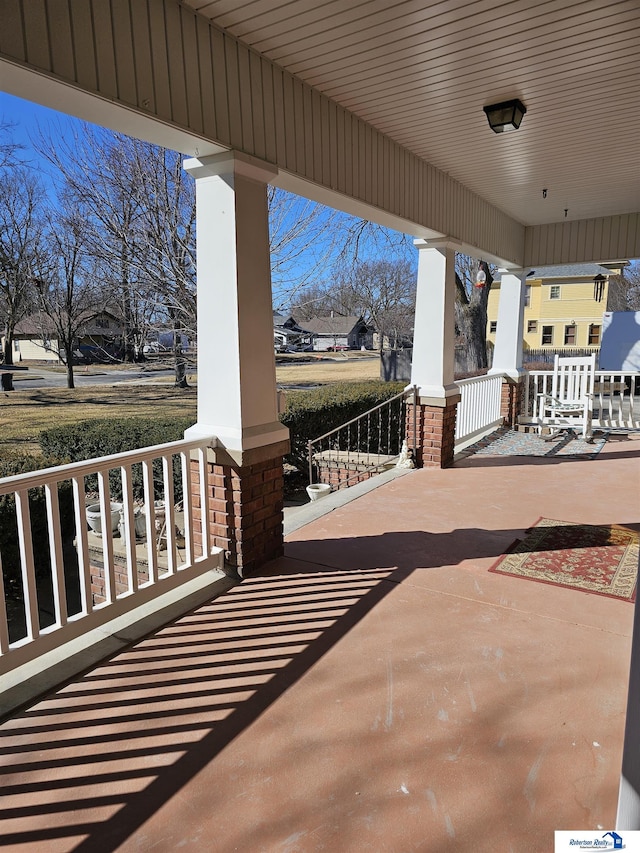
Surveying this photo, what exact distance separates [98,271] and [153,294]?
50.3 inches

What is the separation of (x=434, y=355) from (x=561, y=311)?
2537 cm

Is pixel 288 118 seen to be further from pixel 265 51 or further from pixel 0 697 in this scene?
pixel 0 697

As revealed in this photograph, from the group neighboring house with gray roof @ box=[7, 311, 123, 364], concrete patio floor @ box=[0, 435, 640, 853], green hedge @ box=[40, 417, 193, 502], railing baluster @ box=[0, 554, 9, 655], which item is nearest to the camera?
concrete patio floor @ box=[0, 435, 640, 853]

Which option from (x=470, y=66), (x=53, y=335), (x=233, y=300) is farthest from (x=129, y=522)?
(x=53, y=335)

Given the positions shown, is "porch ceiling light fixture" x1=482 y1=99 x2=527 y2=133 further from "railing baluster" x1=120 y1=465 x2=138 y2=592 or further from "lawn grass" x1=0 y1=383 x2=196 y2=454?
"lawn grass" x1=0 y1=383 x2=196 y2=454

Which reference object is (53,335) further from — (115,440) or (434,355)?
(434,355)

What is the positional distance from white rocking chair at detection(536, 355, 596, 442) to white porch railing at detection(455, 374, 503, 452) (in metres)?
0.64

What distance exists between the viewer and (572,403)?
784 centimetres

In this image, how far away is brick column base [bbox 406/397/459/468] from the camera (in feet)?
19.9

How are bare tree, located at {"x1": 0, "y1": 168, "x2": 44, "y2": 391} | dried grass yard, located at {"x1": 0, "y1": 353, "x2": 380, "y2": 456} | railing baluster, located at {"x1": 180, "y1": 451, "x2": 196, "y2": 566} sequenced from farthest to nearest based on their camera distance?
1. dried grass yard, located at {"x1": 0, "y1": 353, "x2": 380, "y2": 456}
2. bare tree, located at {"x1": 0, "y1": 168, "x2": 44, "y2": 391}
3. railing baluster, located at {"x1": 180, "y1": 451, "x2": 196, "y2": 566}

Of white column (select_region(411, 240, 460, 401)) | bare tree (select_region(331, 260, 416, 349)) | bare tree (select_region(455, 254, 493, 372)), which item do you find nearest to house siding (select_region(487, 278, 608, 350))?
bare tree (select_region(331, 260, 416, 349))

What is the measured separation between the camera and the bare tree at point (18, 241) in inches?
437

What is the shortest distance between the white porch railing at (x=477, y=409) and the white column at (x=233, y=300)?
162 inches

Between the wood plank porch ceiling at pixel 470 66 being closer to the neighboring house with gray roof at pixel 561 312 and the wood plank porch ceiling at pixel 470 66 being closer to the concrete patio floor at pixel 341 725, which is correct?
the concrete patio floor at pixel 341 725
